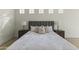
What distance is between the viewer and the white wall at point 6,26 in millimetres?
381

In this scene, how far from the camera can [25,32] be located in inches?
17.6

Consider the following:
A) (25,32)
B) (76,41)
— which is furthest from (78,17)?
(25,32)

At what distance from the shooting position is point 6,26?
0.40 meters

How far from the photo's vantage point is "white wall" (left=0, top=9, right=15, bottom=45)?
1.25 ft

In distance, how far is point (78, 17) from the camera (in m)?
0.38

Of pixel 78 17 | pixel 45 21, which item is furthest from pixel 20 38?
pixel 78 17

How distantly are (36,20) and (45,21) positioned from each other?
5 centimetres
